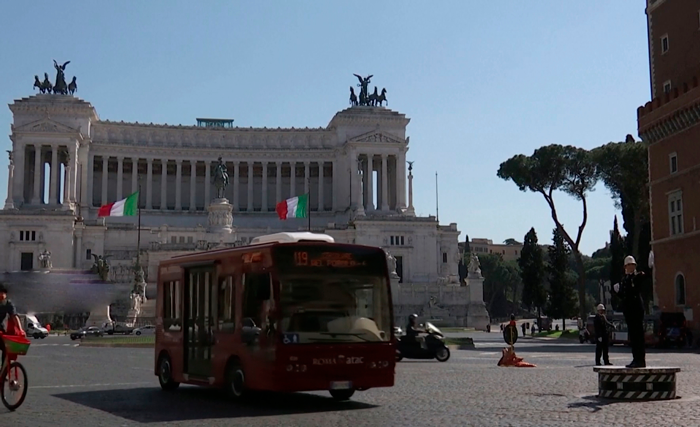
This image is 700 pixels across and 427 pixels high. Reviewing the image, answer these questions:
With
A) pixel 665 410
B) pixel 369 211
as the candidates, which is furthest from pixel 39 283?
pixel 665 410

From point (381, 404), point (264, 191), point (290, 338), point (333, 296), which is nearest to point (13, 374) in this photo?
point (290, 338)

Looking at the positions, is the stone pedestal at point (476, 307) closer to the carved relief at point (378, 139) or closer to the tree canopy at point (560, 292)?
the tree canopy at point (560, 292)

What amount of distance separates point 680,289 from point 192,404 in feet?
112

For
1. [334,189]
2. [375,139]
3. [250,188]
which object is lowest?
[334,189]

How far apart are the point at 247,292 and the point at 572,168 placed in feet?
149

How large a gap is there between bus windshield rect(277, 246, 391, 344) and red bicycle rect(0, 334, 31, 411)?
4.22 m

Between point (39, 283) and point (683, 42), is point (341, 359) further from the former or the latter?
point (39, 283)

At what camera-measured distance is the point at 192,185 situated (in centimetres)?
9850

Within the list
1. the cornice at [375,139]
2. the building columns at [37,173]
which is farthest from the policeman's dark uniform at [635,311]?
the building columns at [37,173]

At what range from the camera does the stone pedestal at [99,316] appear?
197 feet

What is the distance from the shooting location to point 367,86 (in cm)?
10181

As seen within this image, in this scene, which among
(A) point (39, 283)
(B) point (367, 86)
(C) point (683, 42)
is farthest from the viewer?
(B) point (367, 86)

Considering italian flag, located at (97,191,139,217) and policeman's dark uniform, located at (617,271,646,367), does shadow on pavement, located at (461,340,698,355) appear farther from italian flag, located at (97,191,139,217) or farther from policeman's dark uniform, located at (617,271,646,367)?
italian flag, located at (97,191,139,217)

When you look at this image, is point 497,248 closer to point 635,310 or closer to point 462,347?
point 462,347
